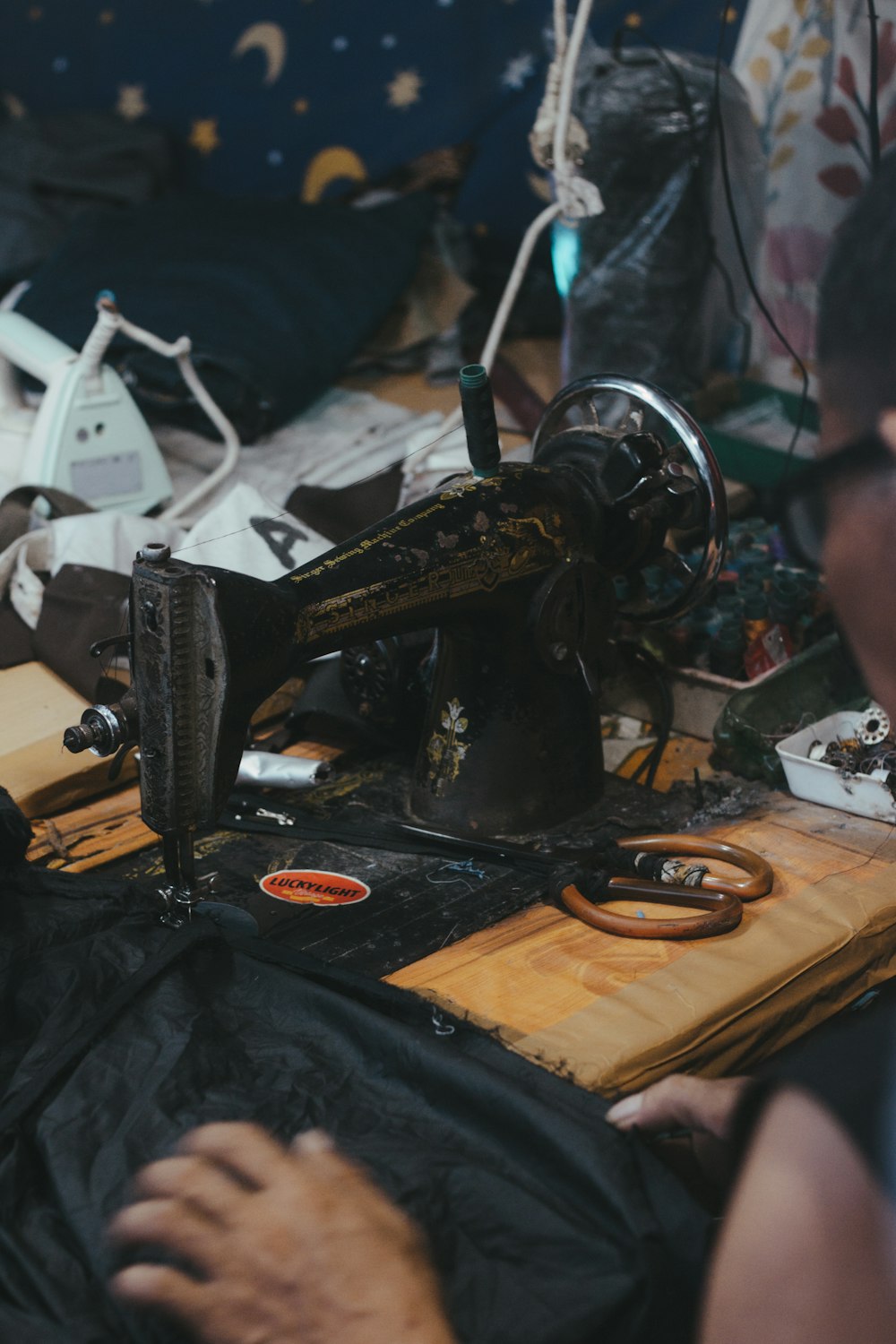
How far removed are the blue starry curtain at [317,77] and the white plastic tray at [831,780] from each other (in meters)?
1.72

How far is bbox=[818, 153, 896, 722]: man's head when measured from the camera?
31.9 inches

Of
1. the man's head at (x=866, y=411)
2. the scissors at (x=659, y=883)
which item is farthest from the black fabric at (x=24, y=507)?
the man's head at (x=866, y=411)

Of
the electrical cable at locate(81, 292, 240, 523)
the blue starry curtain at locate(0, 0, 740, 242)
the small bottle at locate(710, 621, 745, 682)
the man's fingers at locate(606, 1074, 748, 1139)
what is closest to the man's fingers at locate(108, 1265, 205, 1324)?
the man's fingers at locate(606, 1074, 748, 1139)

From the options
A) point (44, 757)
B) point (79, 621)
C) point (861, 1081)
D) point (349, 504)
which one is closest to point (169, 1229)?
point (861, 1081)

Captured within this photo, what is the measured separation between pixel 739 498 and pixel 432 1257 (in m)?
1.66

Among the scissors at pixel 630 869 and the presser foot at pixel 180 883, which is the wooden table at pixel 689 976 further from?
the presser foot at pixel 180 883

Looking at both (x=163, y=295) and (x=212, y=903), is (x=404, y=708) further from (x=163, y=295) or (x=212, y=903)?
(x=163, y=295)

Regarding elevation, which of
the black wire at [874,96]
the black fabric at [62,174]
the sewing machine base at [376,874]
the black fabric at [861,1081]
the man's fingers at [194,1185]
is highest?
the black wire at [874,96]

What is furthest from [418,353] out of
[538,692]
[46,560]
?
[538,692]

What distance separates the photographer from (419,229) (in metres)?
3.18

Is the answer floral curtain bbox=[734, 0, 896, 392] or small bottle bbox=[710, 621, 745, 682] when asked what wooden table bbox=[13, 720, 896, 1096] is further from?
floral curtain bbox=[734, 0, 896, 392]

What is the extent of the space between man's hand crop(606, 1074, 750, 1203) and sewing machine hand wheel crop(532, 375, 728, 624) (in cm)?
72

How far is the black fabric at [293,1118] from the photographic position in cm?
94

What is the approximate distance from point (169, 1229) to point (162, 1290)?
53 mm
